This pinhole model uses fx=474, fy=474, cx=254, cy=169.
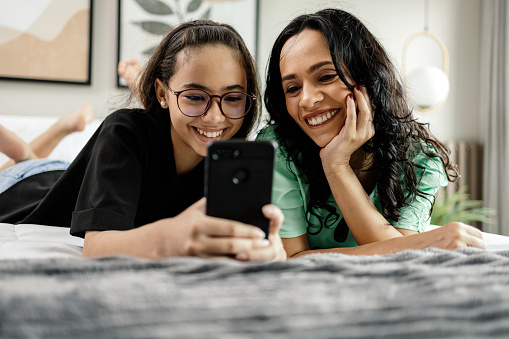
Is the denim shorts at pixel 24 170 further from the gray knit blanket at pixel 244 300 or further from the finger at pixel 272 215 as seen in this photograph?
the finger at pixel 272 215

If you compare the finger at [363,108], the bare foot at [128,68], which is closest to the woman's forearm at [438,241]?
the finger at [363,108]

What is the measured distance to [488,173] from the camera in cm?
340

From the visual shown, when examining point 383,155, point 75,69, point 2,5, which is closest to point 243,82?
point 383,155

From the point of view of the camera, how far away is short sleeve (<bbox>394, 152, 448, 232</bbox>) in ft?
4.33

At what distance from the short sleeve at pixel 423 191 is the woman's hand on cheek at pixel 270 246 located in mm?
626

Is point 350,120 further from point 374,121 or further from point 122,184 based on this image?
point 122,184

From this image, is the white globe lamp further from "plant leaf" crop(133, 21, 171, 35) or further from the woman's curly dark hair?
the woman's curly dark hair

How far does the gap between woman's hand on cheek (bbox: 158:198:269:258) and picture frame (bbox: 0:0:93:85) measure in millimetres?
2178

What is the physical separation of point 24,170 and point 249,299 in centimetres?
147

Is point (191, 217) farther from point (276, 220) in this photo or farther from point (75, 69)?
point (75, 69)

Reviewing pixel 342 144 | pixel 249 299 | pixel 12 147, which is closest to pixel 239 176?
pixel 249 299

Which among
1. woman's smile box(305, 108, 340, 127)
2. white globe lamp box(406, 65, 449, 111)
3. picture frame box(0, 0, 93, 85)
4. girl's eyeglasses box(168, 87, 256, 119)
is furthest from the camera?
white globe lamp box(406, 65, 449, 111)

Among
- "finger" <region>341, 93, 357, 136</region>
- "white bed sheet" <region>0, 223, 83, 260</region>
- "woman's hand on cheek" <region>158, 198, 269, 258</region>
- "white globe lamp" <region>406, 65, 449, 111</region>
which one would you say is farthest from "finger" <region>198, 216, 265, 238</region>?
"white globe lamp" <region>406, 65, 449, 111</region>

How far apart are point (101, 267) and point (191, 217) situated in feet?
0.50
